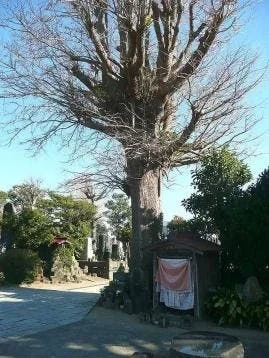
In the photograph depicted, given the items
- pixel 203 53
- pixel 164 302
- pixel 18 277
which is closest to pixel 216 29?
pixel 203 53

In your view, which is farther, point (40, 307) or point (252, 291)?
point (40, 307)

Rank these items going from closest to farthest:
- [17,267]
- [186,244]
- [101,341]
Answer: [101,341]
[186,244]
[17,267]

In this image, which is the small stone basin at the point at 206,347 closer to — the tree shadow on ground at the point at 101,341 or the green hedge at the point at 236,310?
the tree shadow on ground at the point at 101,341

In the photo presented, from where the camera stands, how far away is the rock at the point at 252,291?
11188 mm

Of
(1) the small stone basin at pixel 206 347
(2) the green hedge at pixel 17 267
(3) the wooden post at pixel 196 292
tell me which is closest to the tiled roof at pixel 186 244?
(3) the wooden post at pixel 196 292

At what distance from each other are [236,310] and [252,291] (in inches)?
26.1

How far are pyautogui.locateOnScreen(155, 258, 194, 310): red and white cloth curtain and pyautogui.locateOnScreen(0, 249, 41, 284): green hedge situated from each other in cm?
915

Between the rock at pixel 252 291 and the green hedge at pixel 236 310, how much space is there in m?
0.11

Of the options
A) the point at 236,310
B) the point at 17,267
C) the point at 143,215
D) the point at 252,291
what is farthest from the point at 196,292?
the point at 17,267

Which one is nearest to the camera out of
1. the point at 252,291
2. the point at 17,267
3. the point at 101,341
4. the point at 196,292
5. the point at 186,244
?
the point at 101,341

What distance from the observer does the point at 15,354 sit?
8.34 m

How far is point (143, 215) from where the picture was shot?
48.3 ft

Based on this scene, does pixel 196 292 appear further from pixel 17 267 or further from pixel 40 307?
pixel 17 267

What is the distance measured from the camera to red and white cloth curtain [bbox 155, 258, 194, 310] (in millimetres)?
12258
